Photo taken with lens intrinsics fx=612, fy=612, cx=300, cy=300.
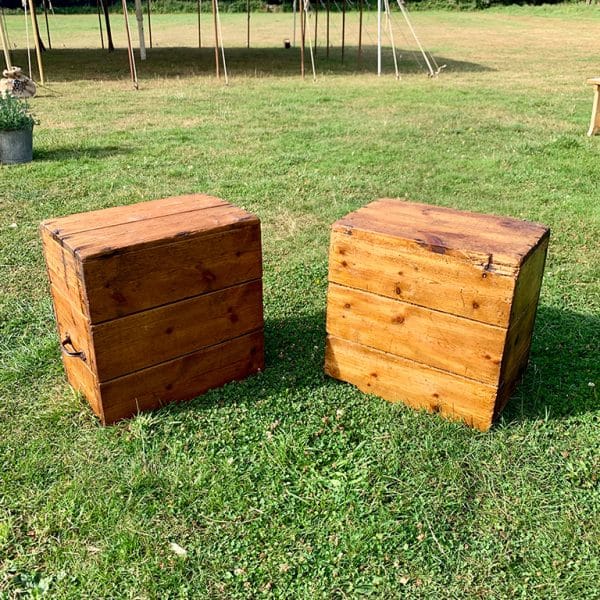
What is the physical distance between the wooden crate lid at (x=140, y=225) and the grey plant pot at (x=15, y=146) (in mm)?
4910

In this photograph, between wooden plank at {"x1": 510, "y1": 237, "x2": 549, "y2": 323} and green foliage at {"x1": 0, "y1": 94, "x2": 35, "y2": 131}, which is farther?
green foliage at {"x1": 0, "y1": 94, "x2": 35, "y2": 131}

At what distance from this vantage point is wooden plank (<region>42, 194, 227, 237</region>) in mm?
2734

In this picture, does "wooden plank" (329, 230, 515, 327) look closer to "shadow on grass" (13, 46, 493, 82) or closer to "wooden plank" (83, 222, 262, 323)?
"wooden plank" (83, 222, 262, 323)

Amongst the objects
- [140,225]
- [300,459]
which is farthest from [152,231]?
[300,459]

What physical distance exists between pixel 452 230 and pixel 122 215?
5.10 ft

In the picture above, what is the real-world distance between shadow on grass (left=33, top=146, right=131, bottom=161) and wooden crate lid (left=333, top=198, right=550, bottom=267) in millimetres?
5535

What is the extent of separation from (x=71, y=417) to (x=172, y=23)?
37.7m

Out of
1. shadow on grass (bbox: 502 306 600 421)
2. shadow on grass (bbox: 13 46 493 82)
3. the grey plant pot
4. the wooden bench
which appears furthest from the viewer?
shadow on grass (bbox: 13 46 493 82)

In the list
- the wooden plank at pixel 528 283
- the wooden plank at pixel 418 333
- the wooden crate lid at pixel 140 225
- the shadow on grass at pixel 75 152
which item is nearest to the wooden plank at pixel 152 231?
the wooden crate lid at pixel 140 225

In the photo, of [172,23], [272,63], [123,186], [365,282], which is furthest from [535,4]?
[365,282]

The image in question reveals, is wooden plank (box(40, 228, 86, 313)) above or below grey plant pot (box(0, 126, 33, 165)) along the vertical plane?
above

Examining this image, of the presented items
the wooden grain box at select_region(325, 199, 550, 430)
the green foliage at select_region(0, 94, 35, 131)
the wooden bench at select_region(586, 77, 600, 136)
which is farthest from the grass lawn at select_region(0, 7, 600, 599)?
the wooden bench at select_region(586, 77, 600, 136)

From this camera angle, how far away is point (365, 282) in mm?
2904

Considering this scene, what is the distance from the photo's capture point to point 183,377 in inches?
116
